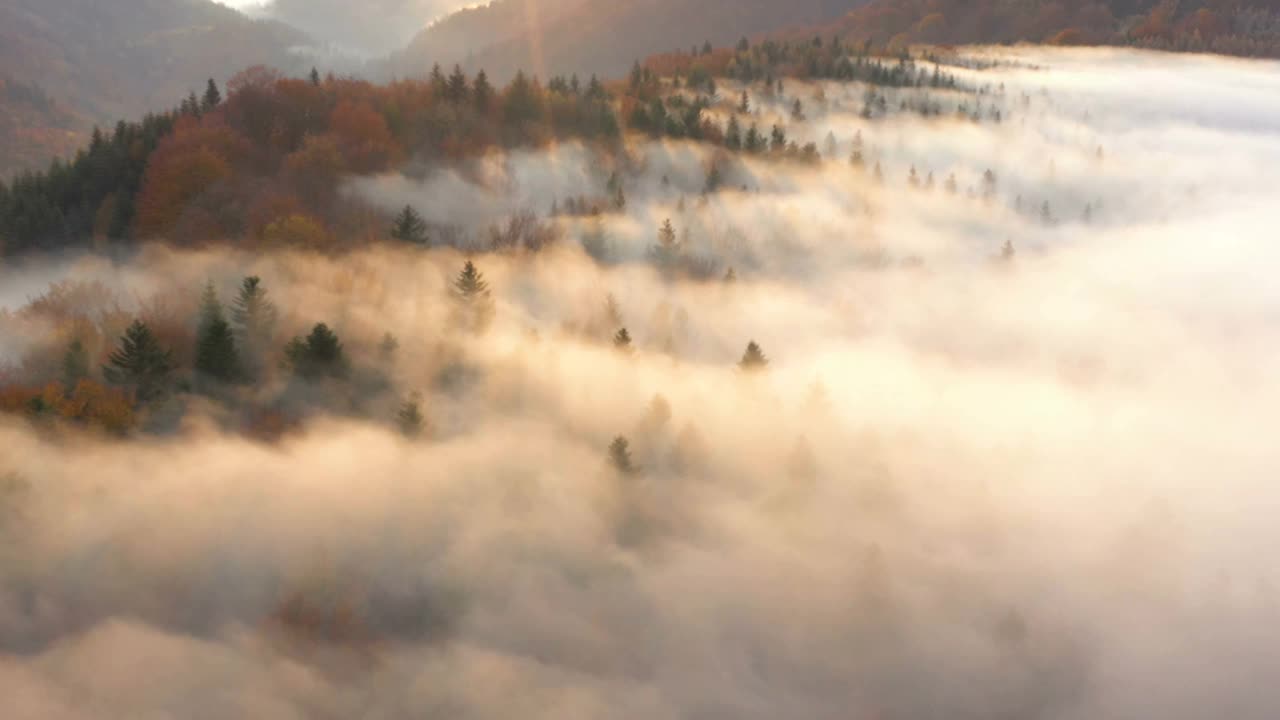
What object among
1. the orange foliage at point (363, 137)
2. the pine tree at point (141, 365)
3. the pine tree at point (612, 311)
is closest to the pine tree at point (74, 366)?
the pine tree at point (141, 365)

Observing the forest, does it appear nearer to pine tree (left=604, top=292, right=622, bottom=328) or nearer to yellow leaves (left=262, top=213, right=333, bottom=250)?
yellow leaves (left=262, top=213, right=333, bottom=250)

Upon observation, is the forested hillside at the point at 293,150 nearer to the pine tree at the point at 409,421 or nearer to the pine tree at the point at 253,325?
the pine tree at the point at 253,325

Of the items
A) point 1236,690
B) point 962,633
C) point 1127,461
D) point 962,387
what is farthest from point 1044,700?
point 962,387

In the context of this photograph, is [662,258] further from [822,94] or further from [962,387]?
[822,94]

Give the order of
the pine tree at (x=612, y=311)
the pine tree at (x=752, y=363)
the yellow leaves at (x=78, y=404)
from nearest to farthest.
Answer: the yellow leaves at (x=78, y=404)
the pine tree at (x=752, y=363)
the pine tree at (x=612, y=311)

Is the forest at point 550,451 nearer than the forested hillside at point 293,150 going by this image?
Yes

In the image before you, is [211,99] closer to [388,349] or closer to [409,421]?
[388,349]
